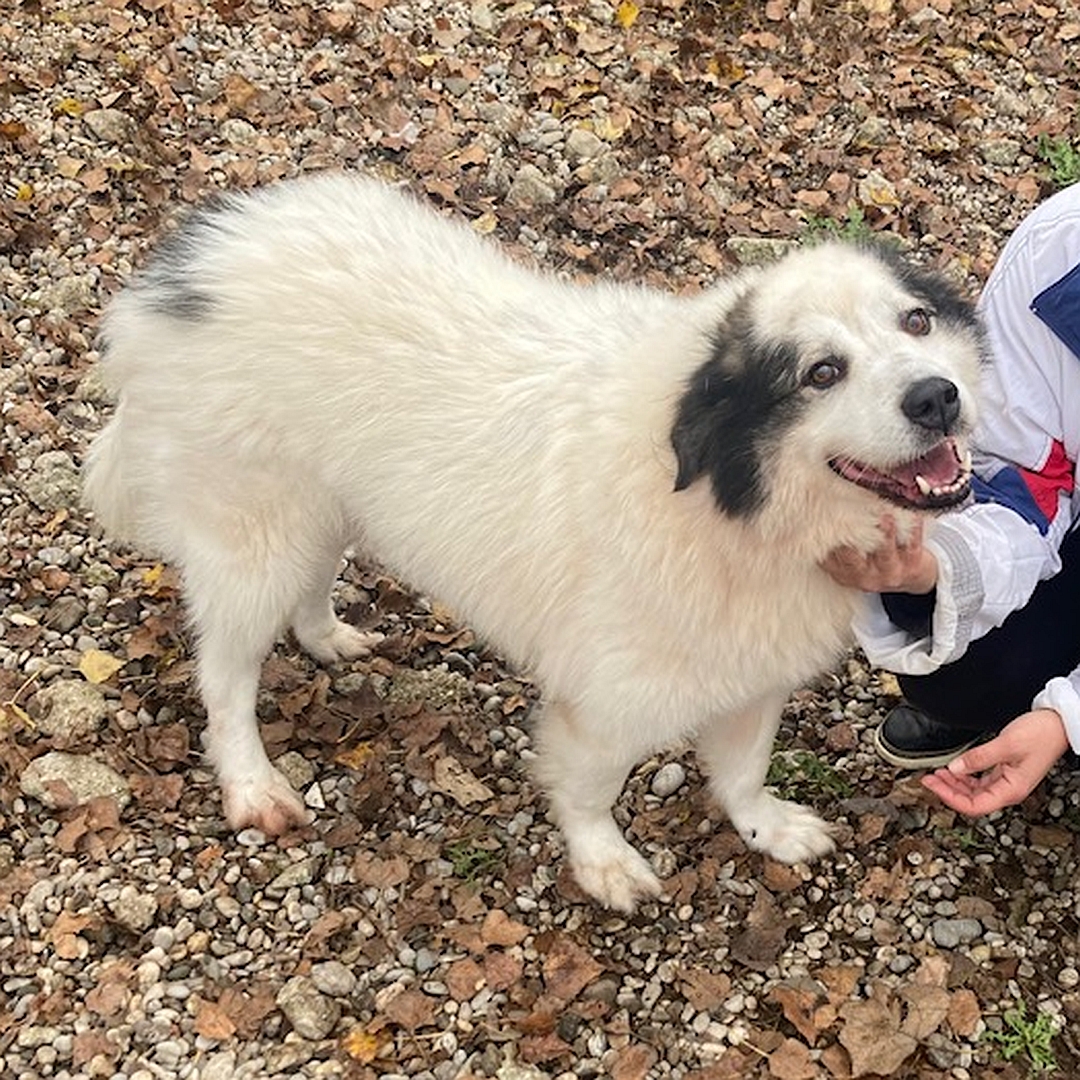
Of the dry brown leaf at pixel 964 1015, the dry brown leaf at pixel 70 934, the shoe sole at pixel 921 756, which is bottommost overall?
the dry brown leaf at pixel 70 934

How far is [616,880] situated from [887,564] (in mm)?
1032

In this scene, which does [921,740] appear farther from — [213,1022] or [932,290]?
[213,1022]

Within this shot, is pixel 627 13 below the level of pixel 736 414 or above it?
below

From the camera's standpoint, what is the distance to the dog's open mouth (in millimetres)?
2213

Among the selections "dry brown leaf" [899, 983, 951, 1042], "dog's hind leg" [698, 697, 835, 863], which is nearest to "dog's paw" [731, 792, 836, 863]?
"dog's hind leg" [698, 697, 835, 863]

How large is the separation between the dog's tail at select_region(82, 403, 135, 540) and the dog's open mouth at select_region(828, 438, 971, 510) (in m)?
1.65

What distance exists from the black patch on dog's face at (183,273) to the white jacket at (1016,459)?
4.76ft

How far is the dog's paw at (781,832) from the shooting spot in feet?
10.4

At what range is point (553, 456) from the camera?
261cm

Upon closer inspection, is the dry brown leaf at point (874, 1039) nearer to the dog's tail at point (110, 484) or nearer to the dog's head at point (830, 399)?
the dog's head at point (830, 399)

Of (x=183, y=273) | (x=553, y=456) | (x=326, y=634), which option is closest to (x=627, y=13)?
(x=326, y=634)

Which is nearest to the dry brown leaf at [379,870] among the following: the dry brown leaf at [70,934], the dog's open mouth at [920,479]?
the dry brown leaf at [70,934]

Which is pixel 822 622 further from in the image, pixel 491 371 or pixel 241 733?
pixel 241 733

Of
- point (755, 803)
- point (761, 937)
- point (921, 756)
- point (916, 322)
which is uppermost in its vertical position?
point (916, 322)
